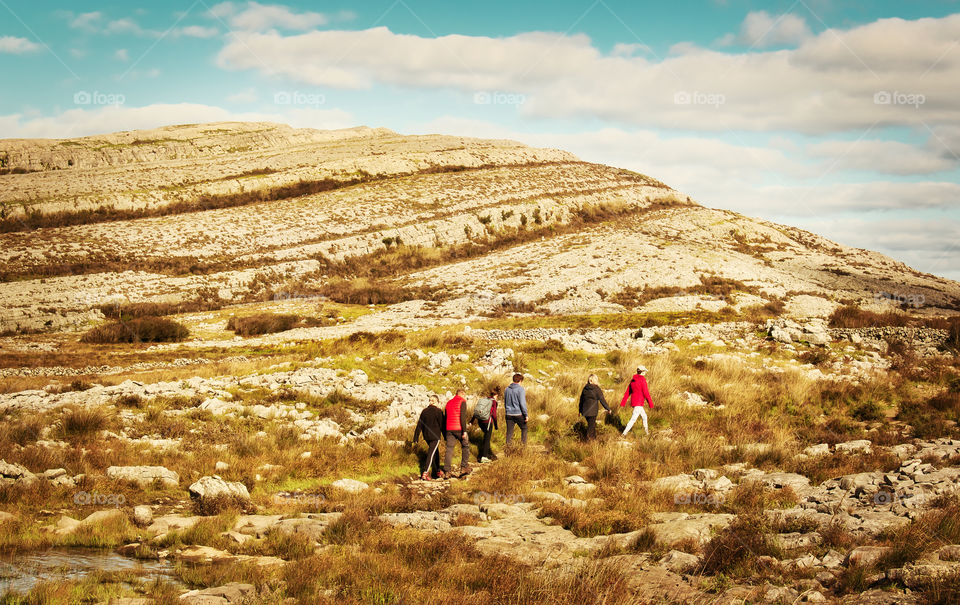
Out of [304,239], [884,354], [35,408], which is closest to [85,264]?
[304,239]

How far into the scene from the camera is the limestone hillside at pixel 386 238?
41.9m

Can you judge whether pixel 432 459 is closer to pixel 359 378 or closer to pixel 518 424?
pixel 518 424

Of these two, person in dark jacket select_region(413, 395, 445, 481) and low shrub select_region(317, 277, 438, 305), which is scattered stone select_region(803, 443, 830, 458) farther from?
low shrub select_region(317, 277, 438, 305)

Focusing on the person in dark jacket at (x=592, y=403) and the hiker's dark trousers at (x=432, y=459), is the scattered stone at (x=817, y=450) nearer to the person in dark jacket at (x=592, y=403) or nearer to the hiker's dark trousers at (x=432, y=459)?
the person in dark jacket at (x=592, y=403)

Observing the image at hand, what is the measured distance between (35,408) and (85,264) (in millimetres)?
36200

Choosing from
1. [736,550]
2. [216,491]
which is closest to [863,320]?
[736,550]

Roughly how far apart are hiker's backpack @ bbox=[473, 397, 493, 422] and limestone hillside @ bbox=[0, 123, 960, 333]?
22433 mm

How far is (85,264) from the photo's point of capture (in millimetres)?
43469

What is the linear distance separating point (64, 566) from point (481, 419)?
9308 mm

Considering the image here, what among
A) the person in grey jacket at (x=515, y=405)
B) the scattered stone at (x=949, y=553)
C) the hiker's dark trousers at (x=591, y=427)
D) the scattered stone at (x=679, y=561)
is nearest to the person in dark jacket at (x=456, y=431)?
the person in grey jacket at (x=515, y=405)

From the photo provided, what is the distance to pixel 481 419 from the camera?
14727 mm

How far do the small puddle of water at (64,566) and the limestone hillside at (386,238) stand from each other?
2978 cm

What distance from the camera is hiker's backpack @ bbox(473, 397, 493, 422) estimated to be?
1466 centimetres

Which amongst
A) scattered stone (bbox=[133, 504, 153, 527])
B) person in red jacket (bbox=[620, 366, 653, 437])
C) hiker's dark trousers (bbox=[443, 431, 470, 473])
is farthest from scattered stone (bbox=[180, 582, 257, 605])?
person in red jacket (bbox=[620, 366, 653, 437])
